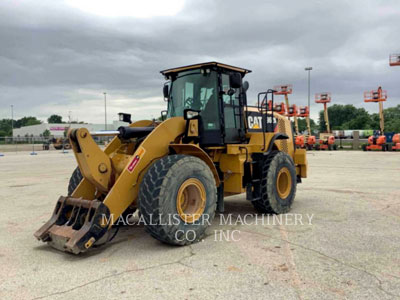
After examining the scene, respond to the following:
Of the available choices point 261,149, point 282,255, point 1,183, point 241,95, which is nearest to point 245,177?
point 261,149

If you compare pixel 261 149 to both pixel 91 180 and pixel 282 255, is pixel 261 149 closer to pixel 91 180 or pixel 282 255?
pixel 282 255

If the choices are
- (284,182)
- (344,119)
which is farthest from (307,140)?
(344,119)

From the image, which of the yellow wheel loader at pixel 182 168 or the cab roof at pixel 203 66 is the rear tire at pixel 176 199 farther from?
the cab roof at pixel 203 66

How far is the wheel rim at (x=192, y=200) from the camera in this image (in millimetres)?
5207

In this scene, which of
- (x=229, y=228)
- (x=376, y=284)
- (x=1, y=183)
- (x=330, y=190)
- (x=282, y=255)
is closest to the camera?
(x=376, y=284)

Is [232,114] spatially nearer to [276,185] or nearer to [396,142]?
[276,185]

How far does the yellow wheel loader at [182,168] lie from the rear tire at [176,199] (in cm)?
1

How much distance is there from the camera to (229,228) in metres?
6.12

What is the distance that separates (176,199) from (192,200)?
55cm

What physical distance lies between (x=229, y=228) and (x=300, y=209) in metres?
2.16

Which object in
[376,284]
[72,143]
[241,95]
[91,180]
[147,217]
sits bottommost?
[376,284]

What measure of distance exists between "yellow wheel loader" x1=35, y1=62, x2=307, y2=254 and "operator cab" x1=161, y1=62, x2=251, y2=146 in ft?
0.06

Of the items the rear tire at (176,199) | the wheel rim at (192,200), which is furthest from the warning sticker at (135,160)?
the wheel rim at (192,200)

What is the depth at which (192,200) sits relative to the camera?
215 inches
